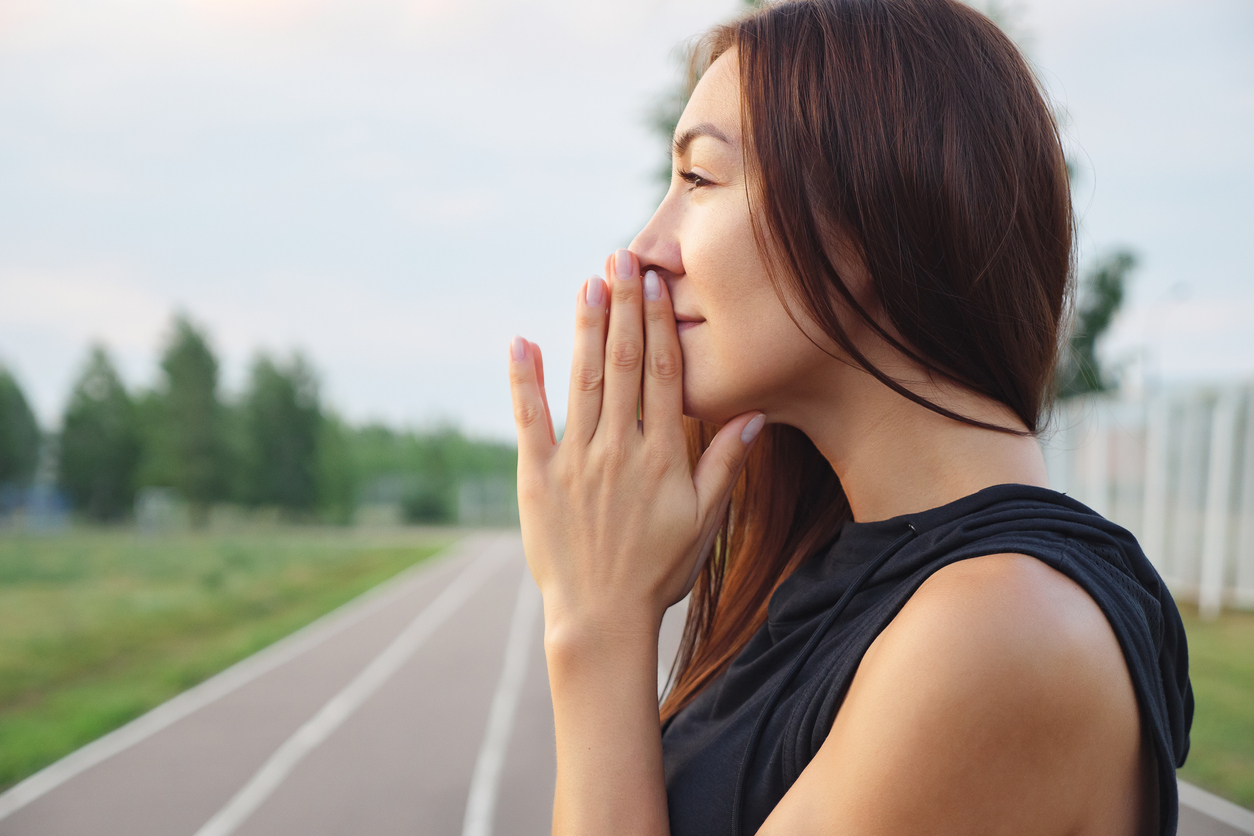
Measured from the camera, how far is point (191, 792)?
7277 millimetres

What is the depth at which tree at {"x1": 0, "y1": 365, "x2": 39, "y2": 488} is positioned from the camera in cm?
5122

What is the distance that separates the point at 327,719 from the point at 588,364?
9242mm

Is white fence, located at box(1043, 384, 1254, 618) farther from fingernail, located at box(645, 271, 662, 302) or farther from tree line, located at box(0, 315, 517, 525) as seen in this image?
tree line, located at box(0, 315, 517, 525)

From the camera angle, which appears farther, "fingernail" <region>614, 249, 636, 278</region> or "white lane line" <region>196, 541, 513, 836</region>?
"white lane line" <region>196, 541, 513, 836</region>

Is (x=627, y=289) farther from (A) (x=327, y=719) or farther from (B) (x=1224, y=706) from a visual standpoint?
(A) (x=327, y=719)

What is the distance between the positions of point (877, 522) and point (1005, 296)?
1.21 feet

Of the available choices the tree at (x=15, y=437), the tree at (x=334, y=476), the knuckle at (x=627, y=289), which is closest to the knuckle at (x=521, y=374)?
the knuckle at (x=627, y=289)

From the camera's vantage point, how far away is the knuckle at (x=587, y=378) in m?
1.36

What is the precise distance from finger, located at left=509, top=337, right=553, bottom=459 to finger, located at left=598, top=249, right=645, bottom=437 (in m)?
0.13

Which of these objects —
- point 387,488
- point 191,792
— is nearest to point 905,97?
point 191,792

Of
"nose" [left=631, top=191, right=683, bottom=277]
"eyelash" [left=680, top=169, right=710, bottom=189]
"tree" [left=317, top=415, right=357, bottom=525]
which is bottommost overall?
"tree" [left=317, top=415, right=357, bottom=525]

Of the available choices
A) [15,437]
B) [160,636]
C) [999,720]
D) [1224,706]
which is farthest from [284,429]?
[999,720]

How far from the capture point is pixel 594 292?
4.55ft

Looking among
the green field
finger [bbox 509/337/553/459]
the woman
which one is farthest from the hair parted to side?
the green field
